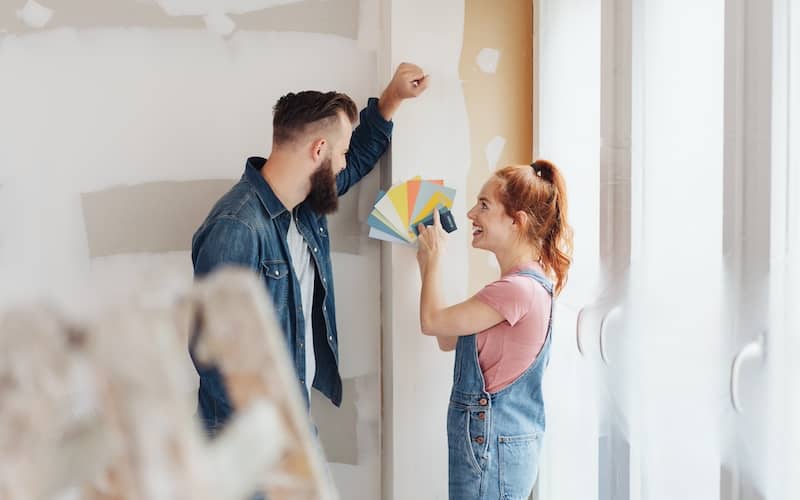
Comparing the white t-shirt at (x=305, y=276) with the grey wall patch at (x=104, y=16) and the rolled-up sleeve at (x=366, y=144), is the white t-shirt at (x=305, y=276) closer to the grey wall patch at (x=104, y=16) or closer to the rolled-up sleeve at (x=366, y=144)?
the rolled-up sleeve at (x=366, y=144)

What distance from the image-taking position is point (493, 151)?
7.36ft

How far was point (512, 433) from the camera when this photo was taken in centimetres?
189

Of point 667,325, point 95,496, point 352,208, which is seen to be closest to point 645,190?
point 667,325

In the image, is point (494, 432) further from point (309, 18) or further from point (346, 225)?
point (309, 18)

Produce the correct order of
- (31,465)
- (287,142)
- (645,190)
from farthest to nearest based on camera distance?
(287,142) → (645,190) → (31,465)

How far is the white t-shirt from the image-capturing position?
208 centimetres

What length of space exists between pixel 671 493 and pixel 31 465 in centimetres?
142

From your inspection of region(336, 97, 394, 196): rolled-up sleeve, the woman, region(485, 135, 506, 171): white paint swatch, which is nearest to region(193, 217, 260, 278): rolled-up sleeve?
region(336, 97, 394, 196): rolled-up sleeve

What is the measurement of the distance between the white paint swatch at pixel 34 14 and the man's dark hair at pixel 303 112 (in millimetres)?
675

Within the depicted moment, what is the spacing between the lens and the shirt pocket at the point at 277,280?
1948 millimetres

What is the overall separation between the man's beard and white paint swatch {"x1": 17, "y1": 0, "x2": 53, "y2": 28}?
850 millimetres

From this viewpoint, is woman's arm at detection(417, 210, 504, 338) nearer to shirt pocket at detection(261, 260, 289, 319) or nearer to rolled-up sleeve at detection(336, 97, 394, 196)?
→ rolled-up sleeve at detection(336, 97, 394, 196)

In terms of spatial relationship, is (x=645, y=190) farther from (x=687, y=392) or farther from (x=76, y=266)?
(x=76, y=266)

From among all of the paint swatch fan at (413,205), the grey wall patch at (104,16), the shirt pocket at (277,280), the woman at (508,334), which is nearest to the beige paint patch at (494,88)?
the paint swatch fan at (413,205)
